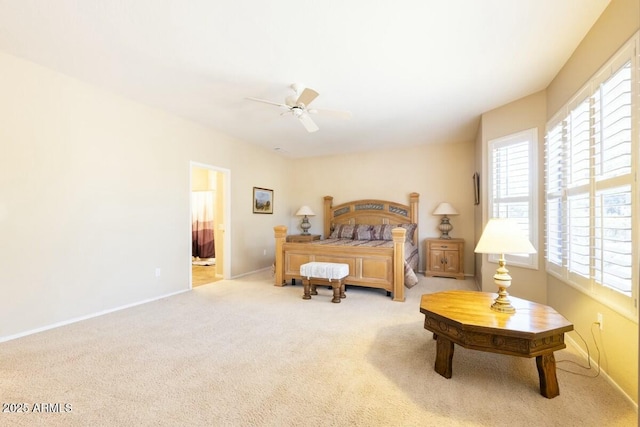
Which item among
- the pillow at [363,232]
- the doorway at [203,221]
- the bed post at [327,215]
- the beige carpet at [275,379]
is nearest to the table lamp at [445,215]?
the pillow at [363,232]

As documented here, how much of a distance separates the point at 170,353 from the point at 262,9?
286cm

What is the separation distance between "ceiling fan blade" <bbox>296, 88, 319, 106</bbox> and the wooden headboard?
3.78 m

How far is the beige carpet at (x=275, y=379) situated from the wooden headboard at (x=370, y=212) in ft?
10.8

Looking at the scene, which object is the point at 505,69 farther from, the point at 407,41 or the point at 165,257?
the point at 165,257

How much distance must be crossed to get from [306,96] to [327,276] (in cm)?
237

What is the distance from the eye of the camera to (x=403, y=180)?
21.0ft

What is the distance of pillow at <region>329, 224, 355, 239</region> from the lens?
6.30 meters

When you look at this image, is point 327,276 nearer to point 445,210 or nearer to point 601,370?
point 601,370

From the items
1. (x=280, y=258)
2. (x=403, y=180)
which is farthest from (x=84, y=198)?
(x=403, y=180)

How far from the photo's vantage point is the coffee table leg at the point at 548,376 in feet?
6.02

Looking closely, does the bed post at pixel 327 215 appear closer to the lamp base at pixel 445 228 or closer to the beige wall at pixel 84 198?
the lamp base at pixel 445 228

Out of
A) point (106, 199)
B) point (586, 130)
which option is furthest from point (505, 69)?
point (106, 199)

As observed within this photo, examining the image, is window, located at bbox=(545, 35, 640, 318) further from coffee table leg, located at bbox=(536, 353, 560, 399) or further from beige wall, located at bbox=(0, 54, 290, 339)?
beige wall, located at bbox=(0, 54, 290, 339)

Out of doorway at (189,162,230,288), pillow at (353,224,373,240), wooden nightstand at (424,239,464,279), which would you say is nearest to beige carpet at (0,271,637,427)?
wooden nightstand at (424,239,464,279)
